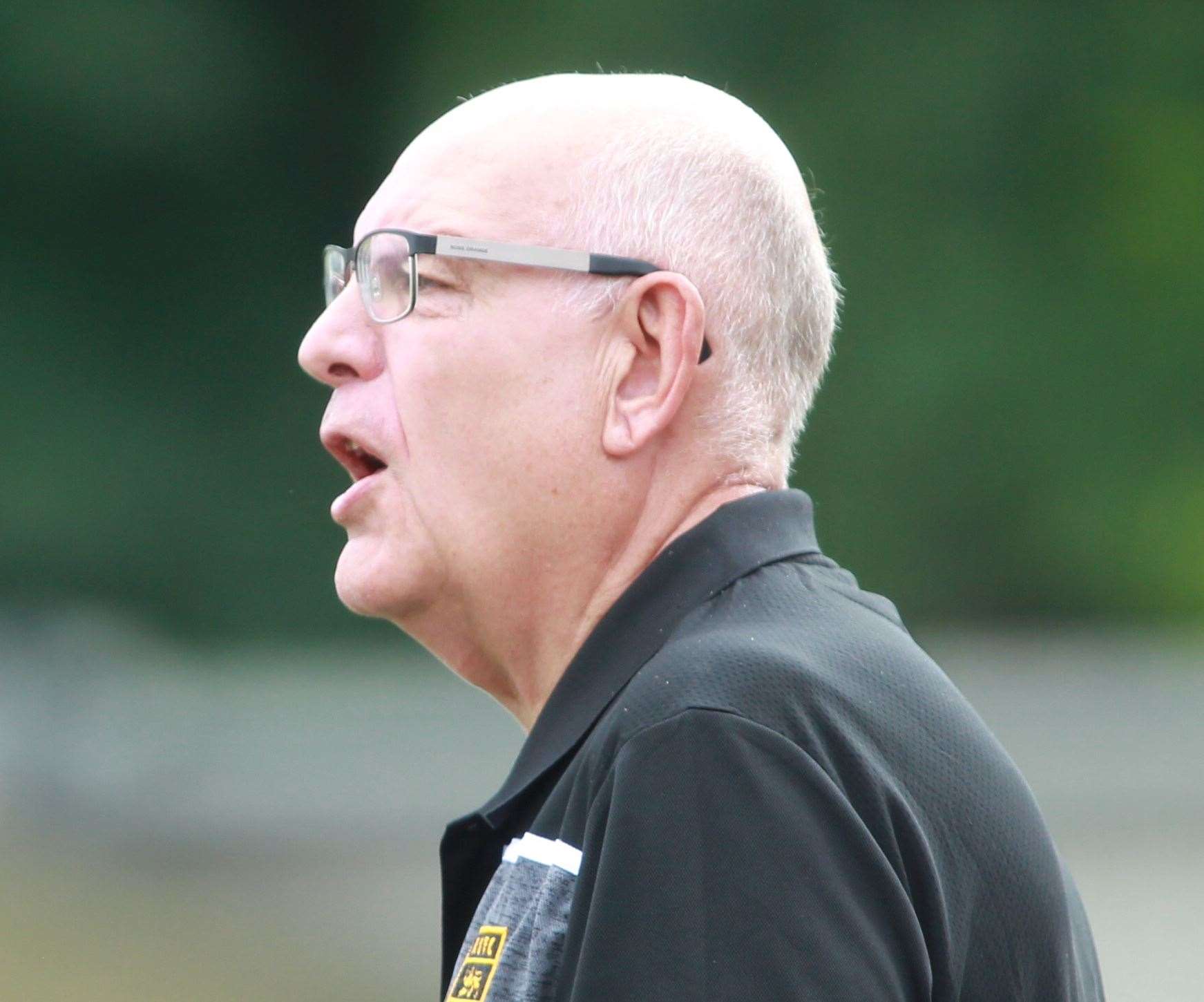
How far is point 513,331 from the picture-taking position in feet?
5.26

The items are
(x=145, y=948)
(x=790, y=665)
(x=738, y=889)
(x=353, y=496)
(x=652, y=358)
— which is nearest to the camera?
(x=738, y=889)

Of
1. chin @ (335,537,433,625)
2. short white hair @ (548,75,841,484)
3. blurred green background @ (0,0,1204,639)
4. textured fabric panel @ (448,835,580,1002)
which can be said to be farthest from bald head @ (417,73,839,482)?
blurred green background @ (0,0,1204,639)

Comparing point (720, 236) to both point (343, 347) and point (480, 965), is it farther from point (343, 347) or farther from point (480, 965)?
point (480, 965)

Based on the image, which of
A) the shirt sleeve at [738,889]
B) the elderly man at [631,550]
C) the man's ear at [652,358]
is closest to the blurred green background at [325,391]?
the elderly man at [631,550]

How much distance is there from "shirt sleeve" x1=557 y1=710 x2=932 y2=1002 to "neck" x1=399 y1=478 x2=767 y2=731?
40cm

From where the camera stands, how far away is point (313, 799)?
26.3ft

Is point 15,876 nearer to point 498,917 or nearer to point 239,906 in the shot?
point 239,906

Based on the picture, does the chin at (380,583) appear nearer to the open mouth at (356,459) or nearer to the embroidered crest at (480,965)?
the open mouth at (356,459)

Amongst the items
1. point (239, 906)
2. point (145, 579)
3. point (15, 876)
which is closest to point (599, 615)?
point (239, 906)

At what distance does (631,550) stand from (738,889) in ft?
1.66

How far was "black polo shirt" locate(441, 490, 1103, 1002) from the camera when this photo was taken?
1113 mm

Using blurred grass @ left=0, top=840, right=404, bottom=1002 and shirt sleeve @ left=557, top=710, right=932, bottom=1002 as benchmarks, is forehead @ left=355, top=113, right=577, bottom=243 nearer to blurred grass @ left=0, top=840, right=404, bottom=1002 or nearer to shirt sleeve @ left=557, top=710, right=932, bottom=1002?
shirt sleeve @ left=557, top=710, right=932, bottom=1002

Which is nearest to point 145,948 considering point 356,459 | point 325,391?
point 356,459

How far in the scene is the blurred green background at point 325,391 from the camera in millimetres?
8719
